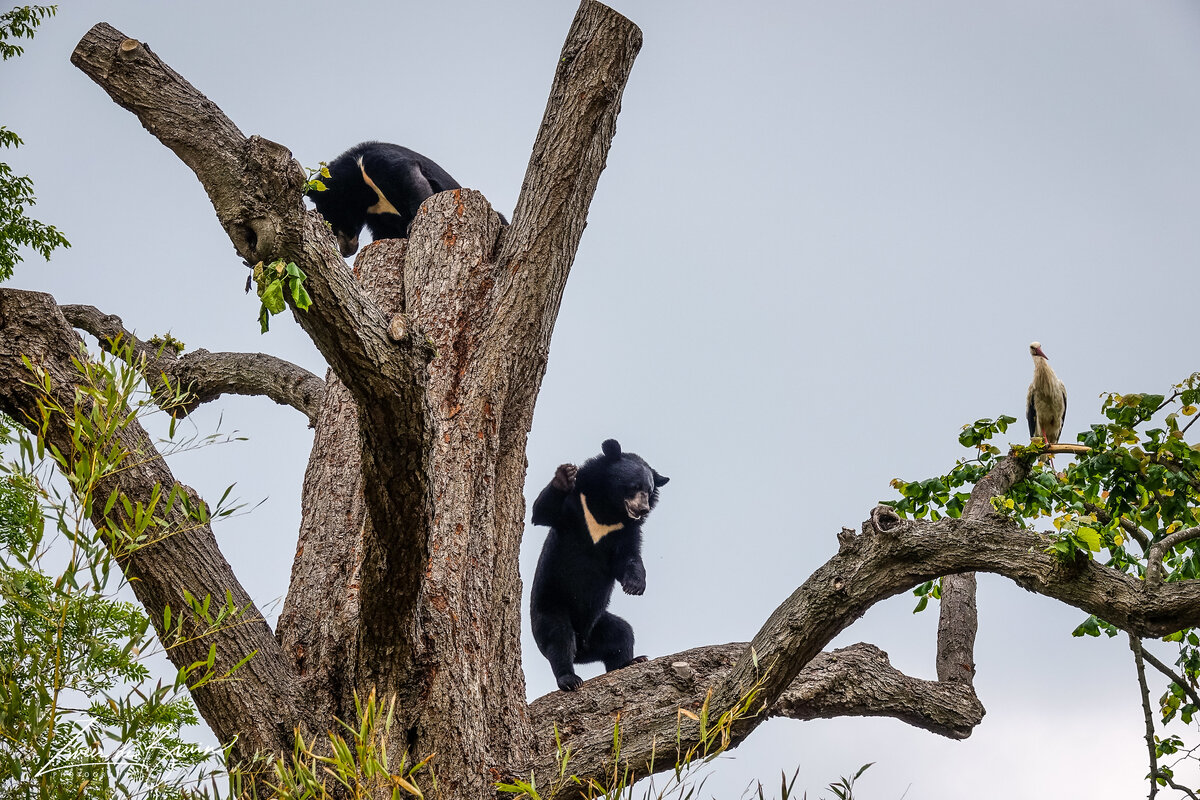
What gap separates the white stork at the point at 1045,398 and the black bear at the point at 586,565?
2087 mm

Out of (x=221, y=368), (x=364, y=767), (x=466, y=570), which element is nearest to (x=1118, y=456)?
(x=466, y=570)

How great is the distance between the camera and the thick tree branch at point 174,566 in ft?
7.23

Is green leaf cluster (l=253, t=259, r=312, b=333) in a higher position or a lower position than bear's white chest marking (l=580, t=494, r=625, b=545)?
lower

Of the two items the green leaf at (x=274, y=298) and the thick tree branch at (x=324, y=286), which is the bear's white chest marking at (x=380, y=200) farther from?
the green leaf at (x=274, y=298)

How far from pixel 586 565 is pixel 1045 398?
8.16ft

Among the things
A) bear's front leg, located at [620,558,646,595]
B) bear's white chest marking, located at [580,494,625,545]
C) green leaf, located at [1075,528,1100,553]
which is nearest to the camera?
green leaf, located at [1075,528,1100,553]

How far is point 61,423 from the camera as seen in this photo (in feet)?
7.04

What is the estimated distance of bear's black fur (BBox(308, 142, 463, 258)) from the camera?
561 cm

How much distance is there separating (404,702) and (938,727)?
5.87ft

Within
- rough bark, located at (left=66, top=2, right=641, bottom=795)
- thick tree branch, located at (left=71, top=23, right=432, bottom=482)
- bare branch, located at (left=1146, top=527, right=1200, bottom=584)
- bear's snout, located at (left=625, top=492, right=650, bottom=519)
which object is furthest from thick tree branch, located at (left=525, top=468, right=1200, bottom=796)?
bear's snout, located at (left=625, top=492, right=650, bottom=519)

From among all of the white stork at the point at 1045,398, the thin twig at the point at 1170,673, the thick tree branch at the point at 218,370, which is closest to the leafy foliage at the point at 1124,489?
the thin twig at the point at 1170,673

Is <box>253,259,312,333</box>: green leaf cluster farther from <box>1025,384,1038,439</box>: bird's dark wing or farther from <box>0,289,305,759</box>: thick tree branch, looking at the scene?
<box>1025,384,1038,439</box>: bird's dark wing

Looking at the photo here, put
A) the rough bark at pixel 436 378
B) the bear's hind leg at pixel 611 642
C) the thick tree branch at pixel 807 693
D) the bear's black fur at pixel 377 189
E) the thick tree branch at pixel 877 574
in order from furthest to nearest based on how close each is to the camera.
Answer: the bear's black fur at pixel 377 189 < the bear's hind leg at pixel 611 642 < the thick tree branch at pixel 807 693 < the thick tree branch at pixel 877 574 < the rough bark at pixel 436 378

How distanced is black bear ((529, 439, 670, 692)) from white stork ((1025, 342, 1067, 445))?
6.85ft
